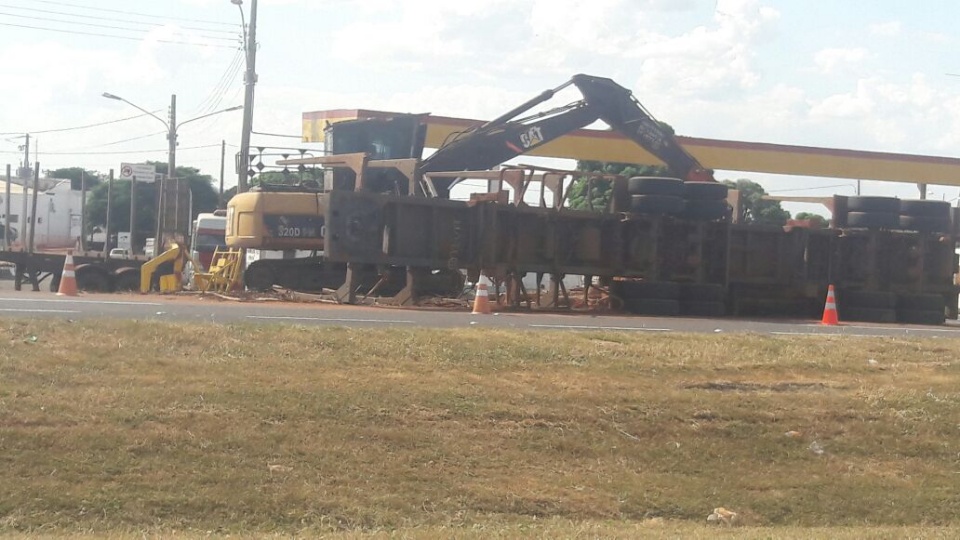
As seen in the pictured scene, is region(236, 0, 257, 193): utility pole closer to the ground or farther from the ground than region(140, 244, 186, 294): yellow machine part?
farther from the ground

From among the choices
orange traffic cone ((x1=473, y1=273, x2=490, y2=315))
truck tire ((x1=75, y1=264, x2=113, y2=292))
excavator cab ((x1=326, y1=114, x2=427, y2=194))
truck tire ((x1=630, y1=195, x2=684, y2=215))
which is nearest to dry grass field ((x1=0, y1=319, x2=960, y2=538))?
orange traffic cone ((x1=473, y1=273, x2=490, y2=315))

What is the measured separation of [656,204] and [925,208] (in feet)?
19.9

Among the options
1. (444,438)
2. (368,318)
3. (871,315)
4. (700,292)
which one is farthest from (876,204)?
(444,438)

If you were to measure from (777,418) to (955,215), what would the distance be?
16464 millimetres

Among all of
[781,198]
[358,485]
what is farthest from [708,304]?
[358,485]

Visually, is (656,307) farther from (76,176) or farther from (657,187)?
(76,176)

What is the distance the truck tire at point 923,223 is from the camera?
80.5 ft

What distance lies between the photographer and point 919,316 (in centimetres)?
2356

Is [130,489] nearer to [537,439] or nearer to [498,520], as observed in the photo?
[498,520]

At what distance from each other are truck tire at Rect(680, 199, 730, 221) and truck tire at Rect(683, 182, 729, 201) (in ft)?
0.22

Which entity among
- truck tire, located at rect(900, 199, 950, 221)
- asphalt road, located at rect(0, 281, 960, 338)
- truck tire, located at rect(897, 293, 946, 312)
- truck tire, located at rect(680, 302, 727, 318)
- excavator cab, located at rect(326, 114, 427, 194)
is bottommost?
asphalt road, located at rect(0, 281, 960, 338)

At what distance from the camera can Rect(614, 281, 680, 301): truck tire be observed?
22.1 m

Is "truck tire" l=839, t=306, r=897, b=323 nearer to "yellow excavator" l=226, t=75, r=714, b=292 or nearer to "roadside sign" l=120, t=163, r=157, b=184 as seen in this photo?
"yellow excavator" l=226, t=75, r=714, b=292

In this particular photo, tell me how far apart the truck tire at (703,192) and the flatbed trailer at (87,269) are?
15127 mm
